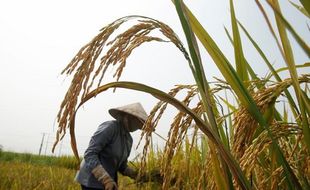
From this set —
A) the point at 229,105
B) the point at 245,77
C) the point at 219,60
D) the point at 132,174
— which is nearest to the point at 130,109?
the point at 132,174

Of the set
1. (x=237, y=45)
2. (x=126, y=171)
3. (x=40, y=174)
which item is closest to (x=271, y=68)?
(x=237, y=45)

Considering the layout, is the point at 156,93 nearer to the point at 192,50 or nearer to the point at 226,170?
the point at 192,50

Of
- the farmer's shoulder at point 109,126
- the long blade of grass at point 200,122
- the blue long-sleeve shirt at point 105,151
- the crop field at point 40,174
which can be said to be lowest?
the crop field at point 40,174

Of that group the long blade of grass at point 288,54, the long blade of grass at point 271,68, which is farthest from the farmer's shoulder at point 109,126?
the long blade of grass at point 288,54

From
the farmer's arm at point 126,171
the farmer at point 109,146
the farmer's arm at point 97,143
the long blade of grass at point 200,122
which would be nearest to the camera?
the long blade of grass at point 200,122

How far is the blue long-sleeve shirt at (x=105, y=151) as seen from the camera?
422cm

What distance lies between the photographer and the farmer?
4238mm

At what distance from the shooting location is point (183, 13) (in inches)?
32.3

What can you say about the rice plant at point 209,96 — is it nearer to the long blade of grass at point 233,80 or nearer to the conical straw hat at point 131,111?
the long blade of grass at point 233,80

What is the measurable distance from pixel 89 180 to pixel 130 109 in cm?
100

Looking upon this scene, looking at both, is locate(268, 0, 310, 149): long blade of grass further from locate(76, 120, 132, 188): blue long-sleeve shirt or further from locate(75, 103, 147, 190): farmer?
locate(76, 120, 132, 188): blue long-sleeve shirt

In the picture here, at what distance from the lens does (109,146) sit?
457cm

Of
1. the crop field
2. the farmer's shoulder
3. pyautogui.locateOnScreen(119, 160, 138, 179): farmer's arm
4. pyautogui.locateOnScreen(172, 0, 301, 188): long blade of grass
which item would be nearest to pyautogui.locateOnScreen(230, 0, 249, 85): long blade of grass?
pyautogui.locateOnScreen(172, 0, 301, 188): long blade of grass

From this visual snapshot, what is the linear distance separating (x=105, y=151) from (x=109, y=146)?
0.29 ft
